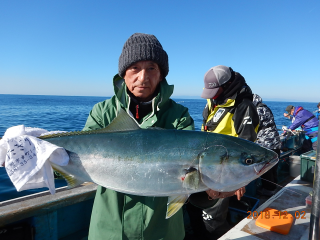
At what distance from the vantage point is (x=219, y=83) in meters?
4.32

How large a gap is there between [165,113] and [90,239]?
4.84 ft

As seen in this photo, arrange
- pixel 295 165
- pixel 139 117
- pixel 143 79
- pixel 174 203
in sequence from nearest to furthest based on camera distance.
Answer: pixel 174 203 → pixel 143 79 → pixel 139 117 → pixel 295 165

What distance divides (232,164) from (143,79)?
1126 mm

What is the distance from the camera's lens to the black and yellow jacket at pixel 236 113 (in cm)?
409

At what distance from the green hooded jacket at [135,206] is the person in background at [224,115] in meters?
2.05

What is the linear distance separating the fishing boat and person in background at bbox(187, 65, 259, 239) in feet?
6.78

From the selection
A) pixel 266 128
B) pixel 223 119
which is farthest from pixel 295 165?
pixel 223 119

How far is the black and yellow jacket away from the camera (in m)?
4.09

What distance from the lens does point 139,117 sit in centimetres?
240

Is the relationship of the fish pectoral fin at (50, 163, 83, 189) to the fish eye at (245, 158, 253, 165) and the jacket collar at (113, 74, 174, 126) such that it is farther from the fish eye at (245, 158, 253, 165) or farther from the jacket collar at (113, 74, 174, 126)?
the fish eye at (245, 158, 253, 165)

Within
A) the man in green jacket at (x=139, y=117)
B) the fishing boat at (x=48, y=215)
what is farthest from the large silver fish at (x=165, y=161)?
the fishing boat at (x=48, y=215)

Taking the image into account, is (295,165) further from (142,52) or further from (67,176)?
(67,176)

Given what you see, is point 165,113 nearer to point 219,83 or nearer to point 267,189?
point 219,83
